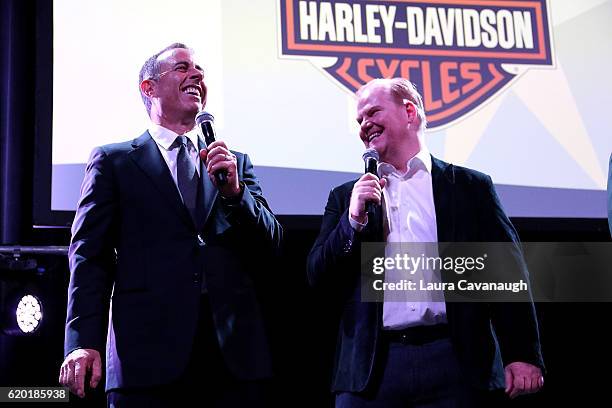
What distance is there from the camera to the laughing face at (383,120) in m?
2.43

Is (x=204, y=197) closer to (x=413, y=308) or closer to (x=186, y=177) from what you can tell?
(x=186, y=177)

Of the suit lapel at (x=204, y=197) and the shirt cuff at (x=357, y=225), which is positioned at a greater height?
the suit lapel at (x=204, y=197)

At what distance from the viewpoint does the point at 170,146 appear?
228 cm

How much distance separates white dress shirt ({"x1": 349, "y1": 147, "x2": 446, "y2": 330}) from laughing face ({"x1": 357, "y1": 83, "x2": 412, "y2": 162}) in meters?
0.07

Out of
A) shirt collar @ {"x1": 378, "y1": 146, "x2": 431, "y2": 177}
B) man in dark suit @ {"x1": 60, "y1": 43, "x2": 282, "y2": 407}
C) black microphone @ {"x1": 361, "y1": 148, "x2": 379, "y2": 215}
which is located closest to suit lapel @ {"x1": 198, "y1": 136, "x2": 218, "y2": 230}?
man in dark suit @ {"x1": 60, "y1": 43, "x2": 282, "y2": 407}

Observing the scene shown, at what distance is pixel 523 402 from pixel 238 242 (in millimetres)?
1934

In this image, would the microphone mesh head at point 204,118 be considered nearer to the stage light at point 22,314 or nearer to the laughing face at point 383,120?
the laughing face at point 383,120

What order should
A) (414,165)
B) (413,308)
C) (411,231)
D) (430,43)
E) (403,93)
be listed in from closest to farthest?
1. (413,308)
2. (411,231)
3. (414,165)
4. (403,93)
5. (430,43)

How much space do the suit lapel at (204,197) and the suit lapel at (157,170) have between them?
0.04m

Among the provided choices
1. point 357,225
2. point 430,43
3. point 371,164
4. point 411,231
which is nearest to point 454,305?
point 411,231

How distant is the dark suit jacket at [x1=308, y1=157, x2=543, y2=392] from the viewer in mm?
2117

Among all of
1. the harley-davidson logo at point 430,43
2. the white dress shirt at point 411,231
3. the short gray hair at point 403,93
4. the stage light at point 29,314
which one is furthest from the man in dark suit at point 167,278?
the harley-davidson logo at point 430,43

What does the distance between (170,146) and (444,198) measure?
824 millimetres

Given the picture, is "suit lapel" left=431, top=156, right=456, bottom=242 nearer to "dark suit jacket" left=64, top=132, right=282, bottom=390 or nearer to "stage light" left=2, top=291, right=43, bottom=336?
"dark suit jacket" left=64, top=132, right=282, bottom=390
